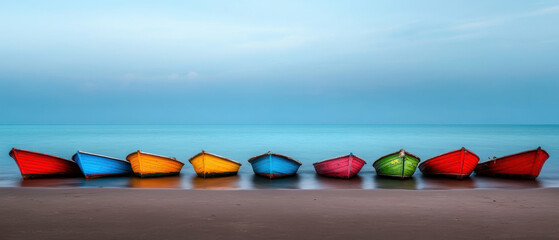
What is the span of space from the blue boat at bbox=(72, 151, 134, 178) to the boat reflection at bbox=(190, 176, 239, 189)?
2985mm

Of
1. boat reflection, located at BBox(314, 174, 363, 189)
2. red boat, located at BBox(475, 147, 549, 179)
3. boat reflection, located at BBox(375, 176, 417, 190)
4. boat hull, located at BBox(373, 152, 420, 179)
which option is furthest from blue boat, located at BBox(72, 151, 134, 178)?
red boat, located at BBox(475, 147, 549, 179)

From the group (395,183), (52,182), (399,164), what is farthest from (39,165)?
(399,164)

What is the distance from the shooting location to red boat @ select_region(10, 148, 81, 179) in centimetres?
1511

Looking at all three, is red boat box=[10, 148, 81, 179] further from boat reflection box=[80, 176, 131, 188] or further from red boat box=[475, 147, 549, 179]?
red boat box=[475, 147, 549, 179]

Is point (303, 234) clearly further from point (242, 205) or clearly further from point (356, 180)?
point (356, 180)

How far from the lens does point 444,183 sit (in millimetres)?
14898

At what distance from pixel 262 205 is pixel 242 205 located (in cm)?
50

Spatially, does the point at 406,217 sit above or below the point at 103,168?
below

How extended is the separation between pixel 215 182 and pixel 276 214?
22.2ft

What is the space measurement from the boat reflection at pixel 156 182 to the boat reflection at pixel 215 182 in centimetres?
62

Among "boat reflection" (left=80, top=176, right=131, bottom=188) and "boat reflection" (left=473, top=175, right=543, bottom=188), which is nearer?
"boat reflection" (left=80, top=176, right=131, bottom=188)

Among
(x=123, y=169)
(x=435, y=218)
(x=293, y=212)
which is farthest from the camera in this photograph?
(x=123, y=169)

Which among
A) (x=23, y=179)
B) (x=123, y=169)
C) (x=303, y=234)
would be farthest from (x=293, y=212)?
(x=23, y=179)

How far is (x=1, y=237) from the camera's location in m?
6.66
